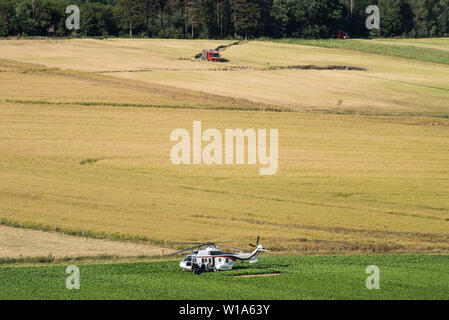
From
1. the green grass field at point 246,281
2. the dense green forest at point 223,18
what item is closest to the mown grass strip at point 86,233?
the green grass field at point 246,281

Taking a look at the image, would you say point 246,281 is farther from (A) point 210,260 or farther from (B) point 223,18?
(B) point 223,18

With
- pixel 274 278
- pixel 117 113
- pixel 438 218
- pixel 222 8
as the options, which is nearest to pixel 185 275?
pixel 274 278

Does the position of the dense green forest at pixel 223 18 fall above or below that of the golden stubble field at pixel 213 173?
above

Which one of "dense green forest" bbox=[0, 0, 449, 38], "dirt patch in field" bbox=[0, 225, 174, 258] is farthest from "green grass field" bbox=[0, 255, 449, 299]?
"dense green forest" bbox=[0, 0, 449, 38]

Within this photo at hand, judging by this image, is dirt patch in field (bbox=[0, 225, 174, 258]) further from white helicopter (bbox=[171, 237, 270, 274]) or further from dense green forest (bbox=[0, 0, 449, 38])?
dense green forest (bbox=[0, 0, 449, 38])

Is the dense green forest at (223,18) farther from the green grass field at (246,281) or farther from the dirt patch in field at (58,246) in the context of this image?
the green grass field at (246,281)
